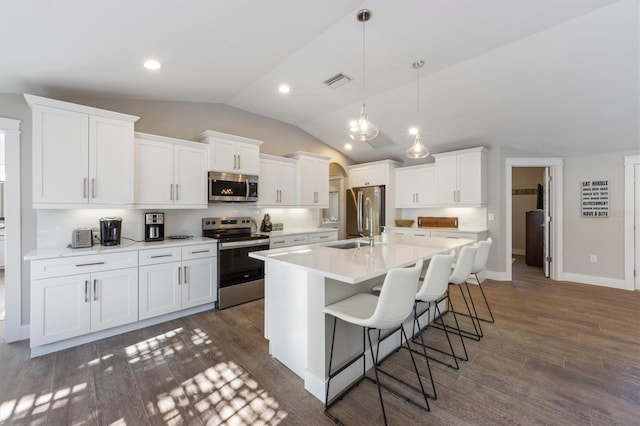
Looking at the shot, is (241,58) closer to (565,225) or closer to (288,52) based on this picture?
(288,52)

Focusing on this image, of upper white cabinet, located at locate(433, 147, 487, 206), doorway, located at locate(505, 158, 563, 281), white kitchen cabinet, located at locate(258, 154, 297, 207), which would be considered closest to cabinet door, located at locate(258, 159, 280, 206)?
white kitchen cabinet, located at locate(258, 154, 297, 207)

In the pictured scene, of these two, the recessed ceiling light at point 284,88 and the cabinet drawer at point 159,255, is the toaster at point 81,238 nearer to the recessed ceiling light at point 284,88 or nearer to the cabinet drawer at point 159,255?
the cabinet drawer at point 159,255

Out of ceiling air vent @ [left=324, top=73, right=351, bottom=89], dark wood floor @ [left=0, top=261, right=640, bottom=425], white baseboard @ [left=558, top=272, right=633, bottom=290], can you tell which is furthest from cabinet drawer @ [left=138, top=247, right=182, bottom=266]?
white baseboard @ [left=558, top=272, right=633, bottom=290]

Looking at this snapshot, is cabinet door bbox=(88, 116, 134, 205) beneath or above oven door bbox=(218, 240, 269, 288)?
A: above

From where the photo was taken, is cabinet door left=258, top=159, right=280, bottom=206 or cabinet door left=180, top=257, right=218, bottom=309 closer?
cabinet door left=180, top=257, right=218, bottom=309

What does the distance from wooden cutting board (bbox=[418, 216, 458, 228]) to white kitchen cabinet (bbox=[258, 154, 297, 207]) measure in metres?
2.74

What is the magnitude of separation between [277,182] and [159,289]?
235cm

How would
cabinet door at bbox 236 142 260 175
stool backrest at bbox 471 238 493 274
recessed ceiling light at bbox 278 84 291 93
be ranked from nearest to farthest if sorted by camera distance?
stool backrest at bbox 471 238 493 274, recessed ceiling light at bbox 278 84 291 93, cabinet door at bbox 236 142 260 175

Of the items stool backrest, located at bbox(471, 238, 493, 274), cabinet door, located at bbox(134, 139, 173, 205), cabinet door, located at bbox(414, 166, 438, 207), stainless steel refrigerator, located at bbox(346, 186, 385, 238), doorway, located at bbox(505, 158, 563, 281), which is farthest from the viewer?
stainless steel refrigerator, located at bbox(346, 186, 385, 238)

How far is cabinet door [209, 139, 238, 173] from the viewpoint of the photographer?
12.1ft

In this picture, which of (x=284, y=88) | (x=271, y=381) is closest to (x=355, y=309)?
(x=271, y=381)

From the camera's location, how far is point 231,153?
3.84 meters

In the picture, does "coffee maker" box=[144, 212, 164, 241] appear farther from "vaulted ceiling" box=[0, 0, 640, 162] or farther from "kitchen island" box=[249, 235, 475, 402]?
"kitchen island" box=[249, 235, 475, 402]

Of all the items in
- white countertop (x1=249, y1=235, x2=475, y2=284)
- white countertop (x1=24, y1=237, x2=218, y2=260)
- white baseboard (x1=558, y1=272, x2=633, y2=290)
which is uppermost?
white countertop (x1=249, y1=235, x2=475, y2=284)
